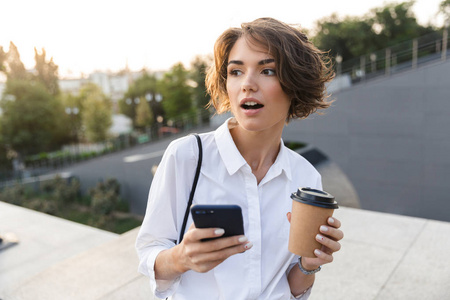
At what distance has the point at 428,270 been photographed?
3.12m

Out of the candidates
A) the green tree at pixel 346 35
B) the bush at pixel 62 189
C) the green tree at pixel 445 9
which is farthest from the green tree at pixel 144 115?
the green tree at pixel 445 9

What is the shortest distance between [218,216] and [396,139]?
11337mm

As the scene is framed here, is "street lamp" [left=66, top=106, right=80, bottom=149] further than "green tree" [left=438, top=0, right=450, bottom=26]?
Yes

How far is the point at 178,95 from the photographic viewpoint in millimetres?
35625

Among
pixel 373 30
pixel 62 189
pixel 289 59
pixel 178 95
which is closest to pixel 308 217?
pixel 289 59

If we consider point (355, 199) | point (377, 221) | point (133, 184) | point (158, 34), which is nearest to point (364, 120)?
point (355, 199)

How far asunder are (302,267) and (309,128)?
11.6 metres

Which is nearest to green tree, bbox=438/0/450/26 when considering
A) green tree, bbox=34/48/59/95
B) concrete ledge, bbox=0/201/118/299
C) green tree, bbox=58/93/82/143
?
concrete ledge, bbox=0/201/118/299

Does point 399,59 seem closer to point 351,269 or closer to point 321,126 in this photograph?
point 321,126

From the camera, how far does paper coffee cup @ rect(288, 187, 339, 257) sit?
3.39ft

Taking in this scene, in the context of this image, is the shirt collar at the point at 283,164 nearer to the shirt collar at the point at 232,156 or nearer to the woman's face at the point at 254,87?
the shirt collar at the point at 232,156

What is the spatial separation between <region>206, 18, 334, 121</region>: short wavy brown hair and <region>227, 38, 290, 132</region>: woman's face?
0.09 feet

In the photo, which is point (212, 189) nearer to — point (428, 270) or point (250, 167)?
point (250, 167)

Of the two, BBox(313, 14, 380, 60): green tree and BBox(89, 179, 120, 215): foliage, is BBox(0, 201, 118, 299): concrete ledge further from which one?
BBox(313, 14, 380, 60): green tree
